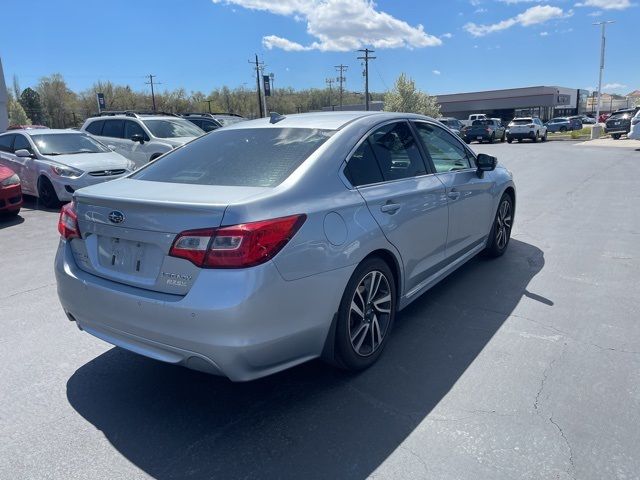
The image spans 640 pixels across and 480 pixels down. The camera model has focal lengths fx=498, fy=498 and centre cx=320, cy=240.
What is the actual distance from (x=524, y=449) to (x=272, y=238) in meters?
1.69

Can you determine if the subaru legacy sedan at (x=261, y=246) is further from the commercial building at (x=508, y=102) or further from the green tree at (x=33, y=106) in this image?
the green tree at (x=33, y=106)

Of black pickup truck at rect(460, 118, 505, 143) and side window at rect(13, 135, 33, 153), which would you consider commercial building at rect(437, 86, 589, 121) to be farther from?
side window at rect(13, 135, 33, 153)

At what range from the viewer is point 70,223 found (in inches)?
126

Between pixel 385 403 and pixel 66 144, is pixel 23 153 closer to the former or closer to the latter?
pixel 66 144

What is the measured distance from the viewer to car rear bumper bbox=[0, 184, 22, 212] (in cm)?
845

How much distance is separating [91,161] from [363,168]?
25.9 ft

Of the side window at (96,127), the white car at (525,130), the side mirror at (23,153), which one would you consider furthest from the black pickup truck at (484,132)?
the side mirror at (23,153)

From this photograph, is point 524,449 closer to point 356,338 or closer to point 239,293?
point 356,338

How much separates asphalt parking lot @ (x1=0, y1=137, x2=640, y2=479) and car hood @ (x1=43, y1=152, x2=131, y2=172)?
5.18 m

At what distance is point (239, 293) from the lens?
2475mm

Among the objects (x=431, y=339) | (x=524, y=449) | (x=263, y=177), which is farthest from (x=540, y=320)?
(x=263, y=177)

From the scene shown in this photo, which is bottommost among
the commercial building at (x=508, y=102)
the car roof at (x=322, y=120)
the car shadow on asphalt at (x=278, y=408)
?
the car shadow on asphalt at (x=278, y=408)

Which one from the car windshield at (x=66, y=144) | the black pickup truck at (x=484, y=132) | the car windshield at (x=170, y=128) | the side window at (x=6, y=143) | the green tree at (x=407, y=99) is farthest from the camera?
the green tree at (x=407, y=99)

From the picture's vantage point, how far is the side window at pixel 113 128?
13078 millimetres
